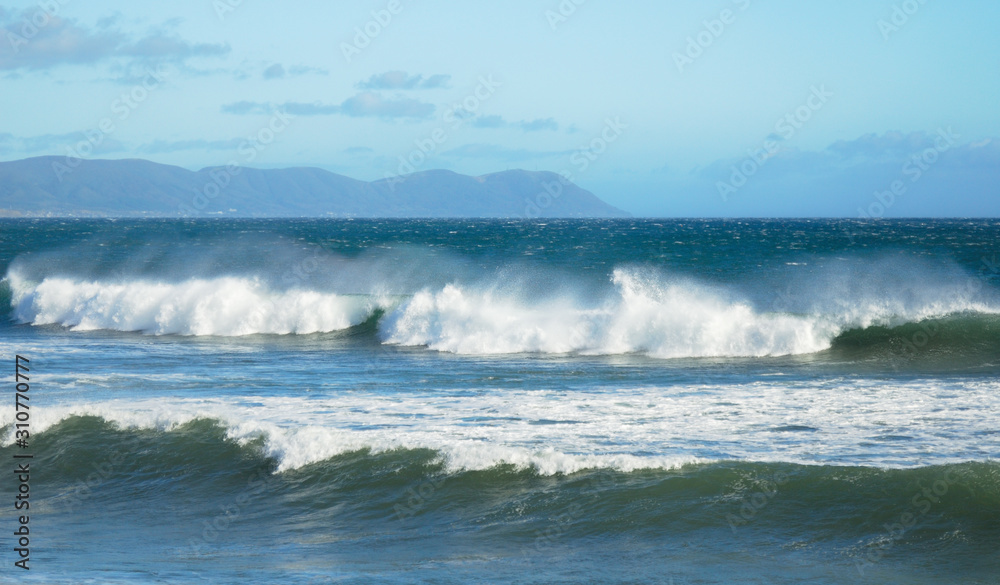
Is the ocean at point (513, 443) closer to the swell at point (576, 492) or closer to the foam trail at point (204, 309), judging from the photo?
the swell at point (576, 492)

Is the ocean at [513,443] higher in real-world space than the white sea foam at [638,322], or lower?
lower

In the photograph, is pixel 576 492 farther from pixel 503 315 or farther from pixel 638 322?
pixel 503 315

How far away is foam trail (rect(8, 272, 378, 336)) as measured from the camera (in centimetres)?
2586

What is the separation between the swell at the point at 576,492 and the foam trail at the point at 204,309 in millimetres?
13616

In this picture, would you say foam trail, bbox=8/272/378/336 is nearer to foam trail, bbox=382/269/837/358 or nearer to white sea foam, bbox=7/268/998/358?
white sea foam, bbox=7/268/998/358

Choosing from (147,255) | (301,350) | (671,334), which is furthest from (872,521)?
(147,255)

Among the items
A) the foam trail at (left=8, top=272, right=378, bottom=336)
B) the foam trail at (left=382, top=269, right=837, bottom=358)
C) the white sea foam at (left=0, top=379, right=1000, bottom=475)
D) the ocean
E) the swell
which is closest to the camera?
the ocean

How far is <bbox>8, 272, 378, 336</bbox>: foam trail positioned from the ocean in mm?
151

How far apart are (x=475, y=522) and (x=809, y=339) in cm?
1386

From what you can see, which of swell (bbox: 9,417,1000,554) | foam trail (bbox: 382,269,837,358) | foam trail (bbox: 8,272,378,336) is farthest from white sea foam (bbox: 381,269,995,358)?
swell (bbox: 9,417,1000,554)

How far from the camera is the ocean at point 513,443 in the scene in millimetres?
8492

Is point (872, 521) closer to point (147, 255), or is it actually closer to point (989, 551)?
point (989, 551)

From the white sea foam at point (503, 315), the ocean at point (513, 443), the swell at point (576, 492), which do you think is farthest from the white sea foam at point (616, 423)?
the white sea foam at point (503, 315)

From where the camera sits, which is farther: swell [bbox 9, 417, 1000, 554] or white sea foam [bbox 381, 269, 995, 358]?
white sea foam [bbox 381, 269, 995, 358]
